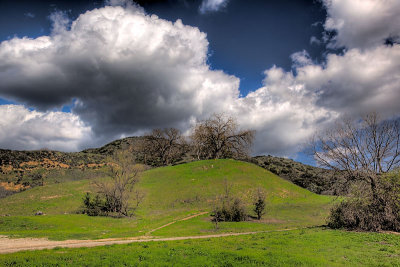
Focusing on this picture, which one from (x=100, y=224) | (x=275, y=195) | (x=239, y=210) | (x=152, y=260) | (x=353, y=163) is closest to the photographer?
(x=152, y=260)

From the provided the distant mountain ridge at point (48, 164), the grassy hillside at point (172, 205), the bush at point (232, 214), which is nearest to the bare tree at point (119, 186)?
the grassy hillside at point (172, 205)

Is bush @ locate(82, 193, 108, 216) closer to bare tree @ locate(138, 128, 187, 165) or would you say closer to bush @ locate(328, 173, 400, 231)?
bush @ locate(328, 173, 400, 231)

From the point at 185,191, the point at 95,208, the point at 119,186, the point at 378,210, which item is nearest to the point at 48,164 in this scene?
the point at 95,208

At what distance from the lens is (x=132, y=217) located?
1534 inches

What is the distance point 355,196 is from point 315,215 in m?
16.9

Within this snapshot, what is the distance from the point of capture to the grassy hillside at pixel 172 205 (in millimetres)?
29984

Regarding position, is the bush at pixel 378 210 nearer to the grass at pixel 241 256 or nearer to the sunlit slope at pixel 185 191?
the grass at pixel 241 256

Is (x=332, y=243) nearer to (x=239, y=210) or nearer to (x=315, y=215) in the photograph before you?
(x=239, y=210)

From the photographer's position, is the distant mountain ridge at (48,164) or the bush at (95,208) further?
the distant mountain ridge at (48,164)

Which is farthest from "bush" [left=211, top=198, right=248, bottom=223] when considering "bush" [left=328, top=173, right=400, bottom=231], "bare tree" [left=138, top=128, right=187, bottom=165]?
"bare tree" [left=138, top=128, right=187, bottom=165]

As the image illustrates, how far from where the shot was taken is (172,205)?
4653 centimetres

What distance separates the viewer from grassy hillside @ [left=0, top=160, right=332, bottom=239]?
2998 centimetres

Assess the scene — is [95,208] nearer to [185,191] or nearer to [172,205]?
[172,205]

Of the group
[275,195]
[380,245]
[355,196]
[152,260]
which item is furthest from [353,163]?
[275,195]
